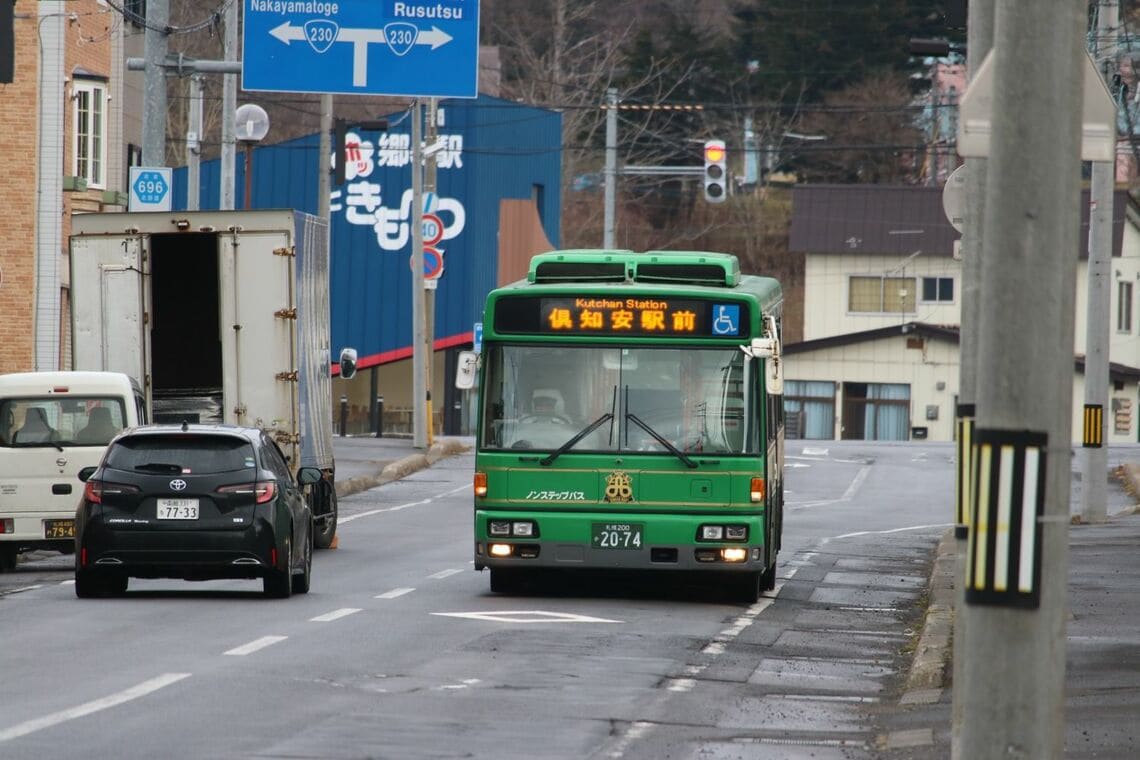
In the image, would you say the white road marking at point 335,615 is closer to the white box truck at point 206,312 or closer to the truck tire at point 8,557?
the truck tire at point 8,557

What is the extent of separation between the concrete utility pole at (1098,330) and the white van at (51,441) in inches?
613

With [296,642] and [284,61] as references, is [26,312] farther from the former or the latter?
[296,642]

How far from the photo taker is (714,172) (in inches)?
1636

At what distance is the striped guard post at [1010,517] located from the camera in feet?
21.2

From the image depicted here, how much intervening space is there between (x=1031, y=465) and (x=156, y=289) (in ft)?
61.5

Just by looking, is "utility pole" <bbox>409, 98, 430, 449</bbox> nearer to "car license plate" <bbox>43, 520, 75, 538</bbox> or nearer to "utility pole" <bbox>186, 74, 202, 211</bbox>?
"utility pole" <bbox>186, 74, 202, 211</bbox>

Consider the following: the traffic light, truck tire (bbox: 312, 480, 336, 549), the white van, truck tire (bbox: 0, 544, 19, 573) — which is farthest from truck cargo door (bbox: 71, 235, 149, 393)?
the traffic light

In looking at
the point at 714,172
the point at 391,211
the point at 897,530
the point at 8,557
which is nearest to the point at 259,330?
the point at 8,557

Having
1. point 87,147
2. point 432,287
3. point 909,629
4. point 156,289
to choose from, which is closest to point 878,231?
point 432,287

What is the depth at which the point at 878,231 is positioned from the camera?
7538 cm

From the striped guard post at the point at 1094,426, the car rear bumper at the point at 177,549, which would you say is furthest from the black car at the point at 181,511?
the striped guard post at the point at 1094,426

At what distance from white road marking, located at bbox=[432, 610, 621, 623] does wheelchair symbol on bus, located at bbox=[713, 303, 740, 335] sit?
2.81 metres

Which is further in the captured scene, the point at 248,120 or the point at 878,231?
the point at 878,231

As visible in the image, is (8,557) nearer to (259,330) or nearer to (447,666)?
(259,330)
